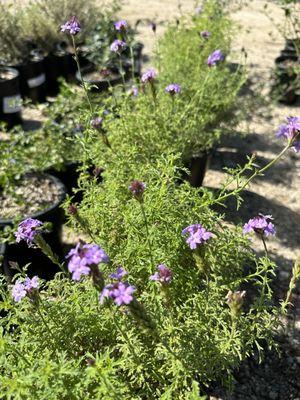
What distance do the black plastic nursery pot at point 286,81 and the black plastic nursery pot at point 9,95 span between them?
8.98 ft

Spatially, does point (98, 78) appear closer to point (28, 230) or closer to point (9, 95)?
point (9, 95)

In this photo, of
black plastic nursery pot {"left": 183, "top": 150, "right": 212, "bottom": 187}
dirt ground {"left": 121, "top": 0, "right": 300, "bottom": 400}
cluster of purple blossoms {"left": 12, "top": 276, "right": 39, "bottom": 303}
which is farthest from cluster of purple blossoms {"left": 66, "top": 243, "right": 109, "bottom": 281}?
black plastic nursery pot {"left": 183, "top": 150, "right": 212, "bottom": 187}

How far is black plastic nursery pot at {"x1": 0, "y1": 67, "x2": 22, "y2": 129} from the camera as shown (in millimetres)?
4633

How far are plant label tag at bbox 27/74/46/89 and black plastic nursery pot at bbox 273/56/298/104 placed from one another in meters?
2.62

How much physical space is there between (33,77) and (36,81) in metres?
0.05

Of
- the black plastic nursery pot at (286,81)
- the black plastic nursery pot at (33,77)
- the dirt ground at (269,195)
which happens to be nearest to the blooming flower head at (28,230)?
the dirt ground at (269,195)

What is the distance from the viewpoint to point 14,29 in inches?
207

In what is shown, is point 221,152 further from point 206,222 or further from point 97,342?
point 97,342

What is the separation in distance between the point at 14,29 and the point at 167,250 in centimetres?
411

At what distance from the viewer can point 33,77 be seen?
5.36m

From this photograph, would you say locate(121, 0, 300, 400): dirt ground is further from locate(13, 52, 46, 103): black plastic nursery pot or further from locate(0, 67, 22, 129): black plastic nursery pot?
locate(0, 67, 22, 129): black plastic nursery pot

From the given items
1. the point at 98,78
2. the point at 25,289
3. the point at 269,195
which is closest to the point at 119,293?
the point at 25,289

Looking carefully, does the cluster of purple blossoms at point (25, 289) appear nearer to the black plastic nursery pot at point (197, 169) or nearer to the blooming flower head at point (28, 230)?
the blooming flower head at point (28, 230)

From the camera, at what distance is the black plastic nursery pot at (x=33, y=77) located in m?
5.29
